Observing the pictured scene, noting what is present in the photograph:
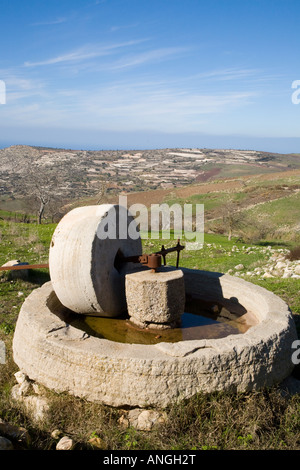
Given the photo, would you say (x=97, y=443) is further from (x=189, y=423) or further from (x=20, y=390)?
(x=20, y=390)

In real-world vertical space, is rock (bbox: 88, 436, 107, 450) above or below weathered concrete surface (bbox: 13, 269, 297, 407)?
below

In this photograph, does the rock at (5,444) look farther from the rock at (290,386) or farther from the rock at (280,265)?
the rock at (280,265)

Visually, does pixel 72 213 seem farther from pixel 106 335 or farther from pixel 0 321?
pixel 0 321

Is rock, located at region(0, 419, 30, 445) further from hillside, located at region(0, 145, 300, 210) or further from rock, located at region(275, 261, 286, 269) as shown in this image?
hillside, located at region(0, 145, 300, 210)

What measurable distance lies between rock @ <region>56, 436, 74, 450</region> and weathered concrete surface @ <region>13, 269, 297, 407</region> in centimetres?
57

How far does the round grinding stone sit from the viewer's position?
16.3 ft

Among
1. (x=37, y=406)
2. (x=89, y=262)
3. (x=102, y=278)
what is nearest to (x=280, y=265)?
(x=102, y=278)

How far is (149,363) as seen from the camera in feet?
12.6

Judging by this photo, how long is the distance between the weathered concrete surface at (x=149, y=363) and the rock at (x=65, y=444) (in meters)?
0.57

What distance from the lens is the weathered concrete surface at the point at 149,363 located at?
3.85 m

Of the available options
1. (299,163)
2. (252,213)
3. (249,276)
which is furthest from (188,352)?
(299,163)
